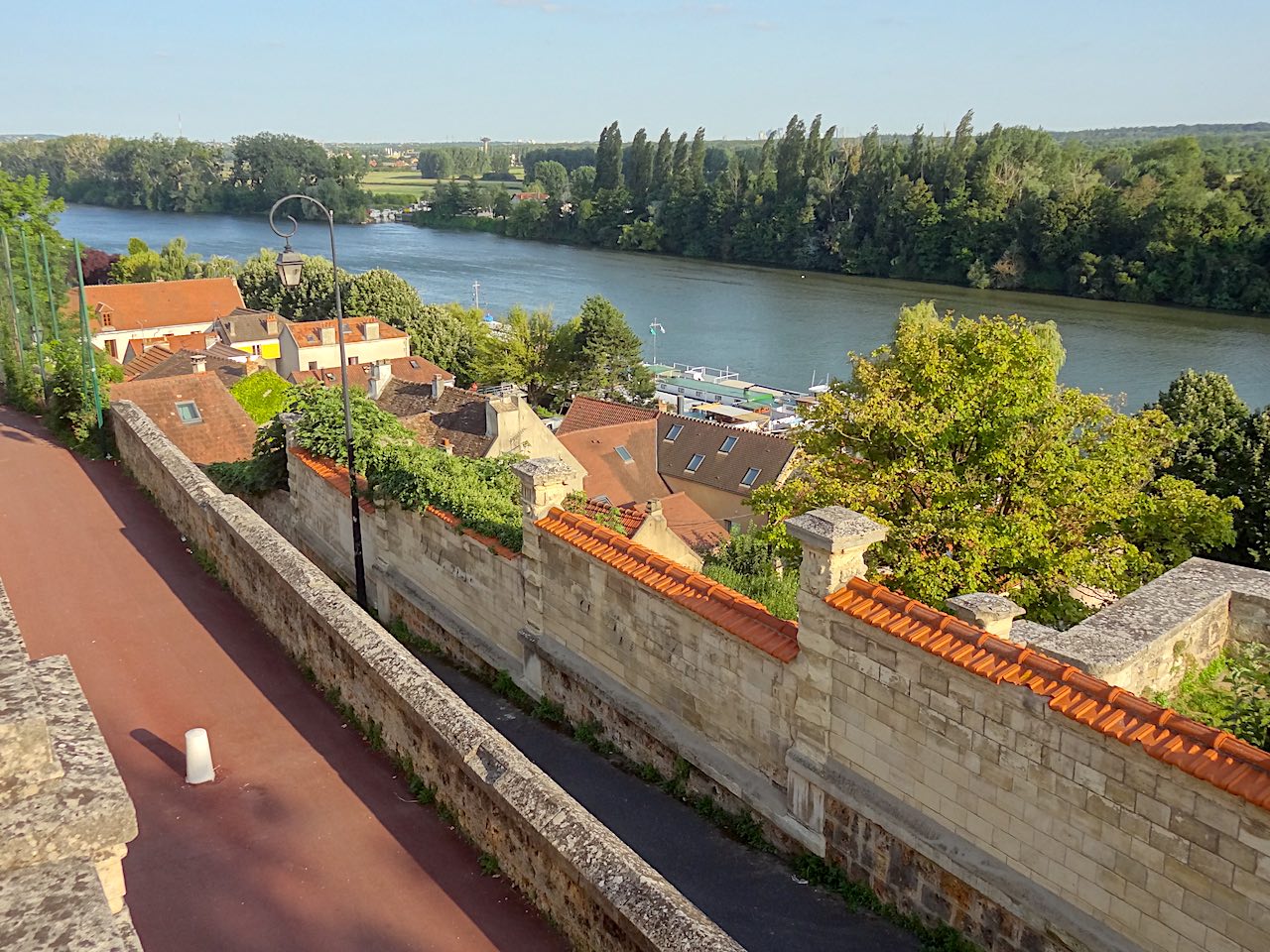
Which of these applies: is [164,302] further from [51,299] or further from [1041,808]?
[1041,808]

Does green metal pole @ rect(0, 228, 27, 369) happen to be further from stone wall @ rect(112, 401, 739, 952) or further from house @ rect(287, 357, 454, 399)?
house @ rect(287, 357, 454, 399)

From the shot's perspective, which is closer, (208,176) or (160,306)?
(160,306)

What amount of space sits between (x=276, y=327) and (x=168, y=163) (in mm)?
109058

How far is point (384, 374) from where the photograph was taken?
122ft

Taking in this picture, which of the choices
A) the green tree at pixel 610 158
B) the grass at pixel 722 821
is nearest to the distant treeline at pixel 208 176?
the green tree at pixel 610 158

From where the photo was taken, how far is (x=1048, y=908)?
6496mm

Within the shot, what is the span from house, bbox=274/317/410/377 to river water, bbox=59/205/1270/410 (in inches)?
713

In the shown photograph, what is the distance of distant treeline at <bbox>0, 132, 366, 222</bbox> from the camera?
442ft

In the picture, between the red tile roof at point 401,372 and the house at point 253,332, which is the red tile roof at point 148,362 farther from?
the house at point 253,332

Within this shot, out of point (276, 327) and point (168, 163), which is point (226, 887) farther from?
point (168, 163)

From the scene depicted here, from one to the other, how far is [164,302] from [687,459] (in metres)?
39.5

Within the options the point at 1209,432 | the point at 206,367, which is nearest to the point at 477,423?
the point at 206,367

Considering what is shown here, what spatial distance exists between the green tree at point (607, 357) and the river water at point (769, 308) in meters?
8.27

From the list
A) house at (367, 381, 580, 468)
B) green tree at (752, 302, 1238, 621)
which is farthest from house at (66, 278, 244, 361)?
green tree at (752, 302, 1238, 621)
